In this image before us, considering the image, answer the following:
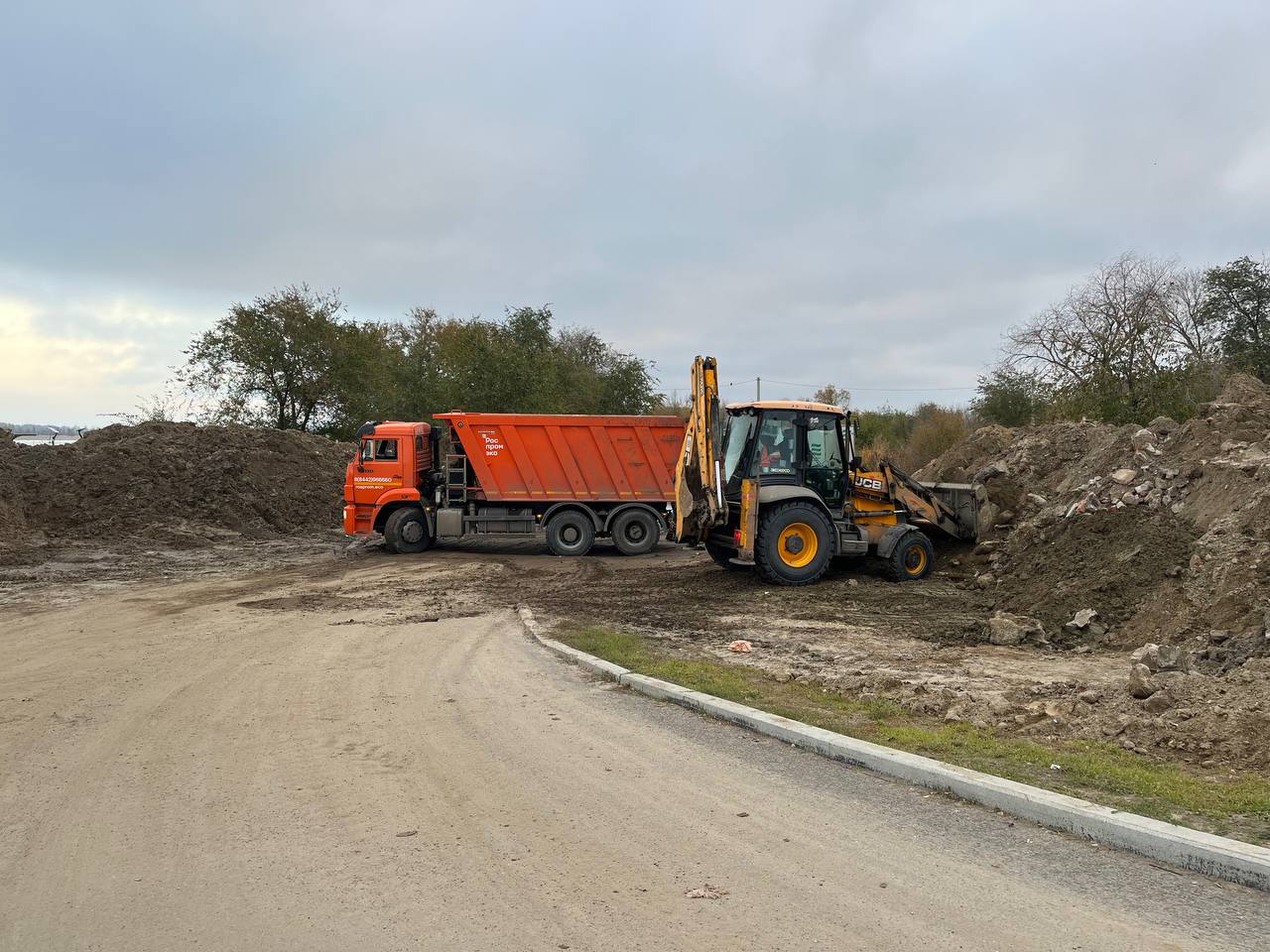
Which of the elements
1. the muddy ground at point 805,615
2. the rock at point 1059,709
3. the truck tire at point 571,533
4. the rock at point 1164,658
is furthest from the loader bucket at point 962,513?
the rock at point 1059,709

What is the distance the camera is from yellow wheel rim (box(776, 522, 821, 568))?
13.5 meters

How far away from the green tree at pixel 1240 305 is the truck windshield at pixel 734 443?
69.0 feet

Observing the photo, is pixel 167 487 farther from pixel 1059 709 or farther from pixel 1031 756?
pixel 1031 756

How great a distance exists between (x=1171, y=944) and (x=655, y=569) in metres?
13.7

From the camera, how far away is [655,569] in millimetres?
16891

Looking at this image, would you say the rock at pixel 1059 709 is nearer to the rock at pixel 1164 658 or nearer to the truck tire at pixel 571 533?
the rock at pixel 1164 658

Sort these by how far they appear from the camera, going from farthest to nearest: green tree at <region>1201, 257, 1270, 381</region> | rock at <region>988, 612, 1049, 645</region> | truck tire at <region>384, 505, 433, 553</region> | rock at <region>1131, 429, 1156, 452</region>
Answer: green tree at <region>1201, 257, 1270, 381</region>, truck tire at <region>384, 505, 433, 553</region>, rock at <region>1131, 429, 1156, 452</region>, rock at <region>988, 612, 1049, 645</region>

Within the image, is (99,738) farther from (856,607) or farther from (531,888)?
(856,607)

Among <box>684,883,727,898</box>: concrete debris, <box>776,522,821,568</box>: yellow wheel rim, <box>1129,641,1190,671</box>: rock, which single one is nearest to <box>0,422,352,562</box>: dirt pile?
<box>776,522,821,568</box>: yellow wheel rim

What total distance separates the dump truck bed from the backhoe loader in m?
4.67

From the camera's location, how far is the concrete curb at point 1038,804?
12.6 feet

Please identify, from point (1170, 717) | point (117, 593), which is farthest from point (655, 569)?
point (1170, 717)

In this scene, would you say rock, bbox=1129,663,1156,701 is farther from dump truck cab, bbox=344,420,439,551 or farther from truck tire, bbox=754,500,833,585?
dump truck cab, bbox=344,420,439,551

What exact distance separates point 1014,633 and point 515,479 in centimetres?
1141
